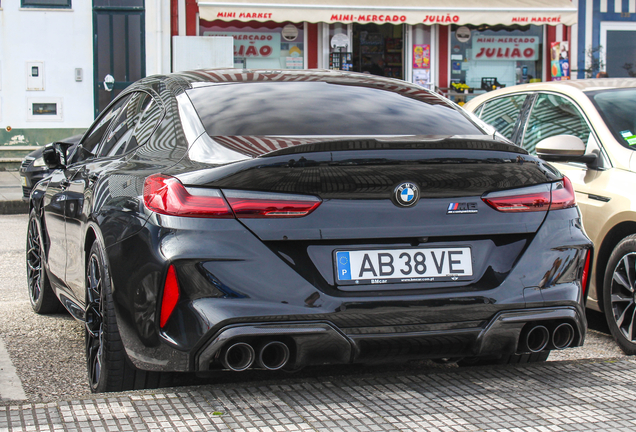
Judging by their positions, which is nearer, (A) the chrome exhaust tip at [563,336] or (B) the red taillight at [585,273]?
(A) the chrome exhaust tip at [563,336]

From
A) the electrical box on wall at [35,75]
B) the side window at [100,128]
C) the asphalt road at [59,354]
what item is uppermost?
the electrical box on wall at [35,75]

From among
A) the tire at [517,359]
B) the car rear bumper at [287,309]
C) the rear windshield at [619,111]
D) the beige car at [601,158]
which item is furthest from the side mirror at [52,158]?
the rear windshield at [619,111]

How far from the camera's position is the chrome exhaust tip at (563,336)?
3.18m

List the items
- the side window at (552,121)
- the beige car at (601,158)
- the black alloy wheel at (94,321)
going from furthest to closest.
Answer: the side window at (552,121), the beige car at (601,158), the black alloy wheel at (94,321)

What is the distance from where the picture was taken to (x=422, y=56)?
1875 centimetres

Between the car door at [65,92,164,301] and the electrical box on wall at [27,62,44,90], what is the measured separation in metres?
13.9

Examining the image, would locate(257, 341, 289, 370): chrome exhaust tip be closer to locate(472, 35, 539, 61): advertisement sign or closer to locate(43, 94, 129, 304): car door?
locate(43, 94, 129, 304): car door

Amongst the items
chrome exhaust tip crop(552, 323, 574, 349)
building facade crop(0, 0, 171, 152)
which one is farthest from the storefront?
chrome exhaust tip crop(552, 323, 574, 349)

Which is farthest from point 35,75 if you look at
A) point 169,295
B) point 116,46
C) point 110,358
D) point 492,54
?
point 169,295

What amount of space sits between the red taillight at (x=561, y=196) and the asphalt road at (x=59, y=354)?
92 centimetres

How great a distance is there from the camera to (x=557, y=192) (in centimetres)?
324

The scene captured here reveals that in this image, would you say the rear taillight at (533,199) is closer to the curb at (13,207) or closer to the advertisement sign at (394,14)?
the curb at (13,207)

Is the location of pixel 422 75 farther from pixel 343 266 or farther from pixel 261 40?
pixel 343 266

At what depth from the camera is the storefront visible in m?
16.9
